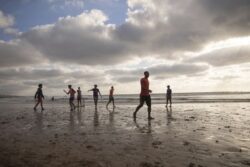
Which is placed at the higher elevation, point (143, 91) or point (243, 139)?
point (143, 91)

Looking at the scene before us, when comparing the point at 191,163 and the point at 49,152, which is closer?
the point at 191,163

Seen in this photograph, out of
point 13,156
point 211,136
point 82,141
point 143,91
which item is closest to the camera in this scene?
point 13,156

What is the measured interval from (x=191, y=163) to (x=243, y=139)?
11.2 ft

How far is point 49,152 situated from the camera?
591 cm

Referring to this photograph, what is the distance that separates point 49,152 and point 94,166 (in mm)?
1638

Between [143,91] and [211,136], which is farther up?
[143,91]

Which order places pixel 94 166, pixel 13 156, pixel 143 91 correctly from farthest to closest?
1. pixel 143 91
2. pixel 13 156
3. pixel 94 166

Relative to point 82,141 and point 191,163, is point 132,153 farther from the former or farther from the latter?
point 82,141

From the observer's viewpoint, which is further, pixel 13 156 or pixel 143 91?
pixel 143 91

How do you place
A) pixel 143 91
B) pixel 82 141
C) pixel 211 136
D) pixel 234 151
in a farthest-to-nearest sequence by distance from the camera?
pixel 143 91 → pixel 211 136 → pixel 82 141 → pixel 234 151

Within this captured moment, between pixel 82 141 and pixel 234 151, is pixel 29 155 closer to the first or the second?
pixel 82 141

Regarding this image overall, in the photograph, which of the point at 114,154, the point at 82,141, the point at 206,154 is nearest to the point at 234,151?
the point at 206,154

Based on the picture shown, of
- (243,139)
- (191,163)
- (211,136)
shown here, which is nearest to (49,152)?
(191,163)

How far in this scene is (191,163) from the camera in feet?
16.2
